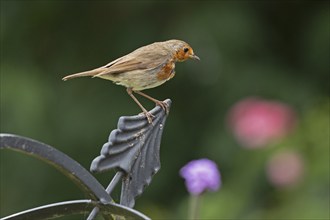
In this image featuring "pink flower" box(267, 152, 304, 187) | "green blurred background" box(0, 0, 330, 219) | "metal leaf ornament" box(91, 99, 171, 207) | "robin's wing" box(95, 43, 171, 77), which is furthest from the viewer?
"green blurred background" box(0, 0, 330, 219)

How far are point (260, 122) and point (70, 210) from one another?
7.41 ft

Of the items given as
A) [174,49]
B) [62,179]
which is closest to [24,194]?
[62,179]

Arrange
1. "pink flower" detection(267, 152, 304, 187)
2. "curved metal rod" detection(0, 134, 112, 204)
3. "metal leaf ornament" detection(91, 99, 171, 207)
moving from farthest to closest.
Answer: "pink flower" detection(267, 152, 304, 187), "metal leaf ornament" detection(91, 99, 171, 207), "curved metal rod" detection(0, 134, 112, 204)

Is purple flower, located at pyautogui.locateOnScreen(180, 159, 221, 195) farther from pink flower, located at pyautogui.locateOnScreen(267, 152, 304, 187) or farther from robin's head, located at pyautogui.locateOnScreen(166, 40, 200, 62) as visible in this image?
pink flower, located at pyautogui.locateOnScreen(267, 152, 304, 187)

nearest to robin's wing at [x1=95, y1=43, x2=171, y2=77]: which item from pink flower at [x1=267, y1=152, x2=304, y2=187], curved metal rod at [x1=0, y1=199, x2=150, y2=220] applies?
curved metal rod at [x1=0, y1=199, x2=150, y2=220]

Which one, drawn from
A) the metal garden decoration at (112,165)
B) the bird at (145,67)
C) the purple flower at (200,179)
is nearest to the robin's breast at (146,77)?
the bird at (145,67)

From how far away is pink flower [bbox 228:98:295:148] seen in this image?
3492 millimetres

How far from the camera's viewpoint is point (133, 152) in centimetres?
142

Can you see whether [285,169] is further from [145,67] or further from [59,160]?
[59,160]

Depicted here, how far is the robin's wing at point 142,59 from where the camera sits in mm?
1993

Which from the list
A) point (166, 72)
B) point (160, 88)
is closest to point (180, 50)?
point (166, 72)

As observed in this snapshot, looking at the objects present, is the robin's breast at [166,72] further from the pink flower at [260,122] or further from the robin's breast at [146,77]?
the pink flower at [260,122]

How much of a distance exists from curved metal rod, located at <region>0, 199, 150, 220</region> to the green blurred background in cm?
237

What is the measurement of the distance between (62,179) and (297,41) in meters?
1.39
